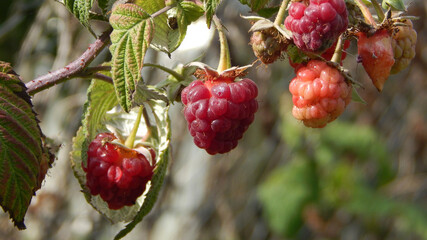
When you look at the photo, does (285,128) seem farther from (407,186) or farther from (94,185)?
(94,185)

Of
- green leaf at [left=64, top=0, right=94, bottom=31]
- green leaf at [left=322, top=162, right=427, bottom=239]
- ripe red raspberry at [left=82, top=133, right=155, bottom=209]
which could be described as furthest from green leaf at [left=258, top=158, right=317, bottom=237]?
green leaf at [left=64, top=0, right=94, bottom=31]

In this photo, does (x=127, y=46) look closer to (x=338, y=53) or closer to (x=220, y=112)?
(x=220, y=112)

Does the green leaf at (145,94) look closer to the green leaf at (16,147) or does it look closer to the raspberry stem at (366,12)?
the green leaf at (16,147)

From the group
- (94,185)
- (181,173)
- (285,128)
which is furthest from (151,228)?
(94,185)

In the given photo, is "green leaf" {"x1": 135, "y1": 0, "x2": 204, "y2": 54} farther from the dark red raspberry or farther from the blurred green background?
the blurred green background

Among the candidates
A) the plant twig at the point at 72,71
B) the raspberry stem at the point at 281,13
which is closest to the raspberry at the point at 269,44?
the raspberry stem at the point at 281,13
